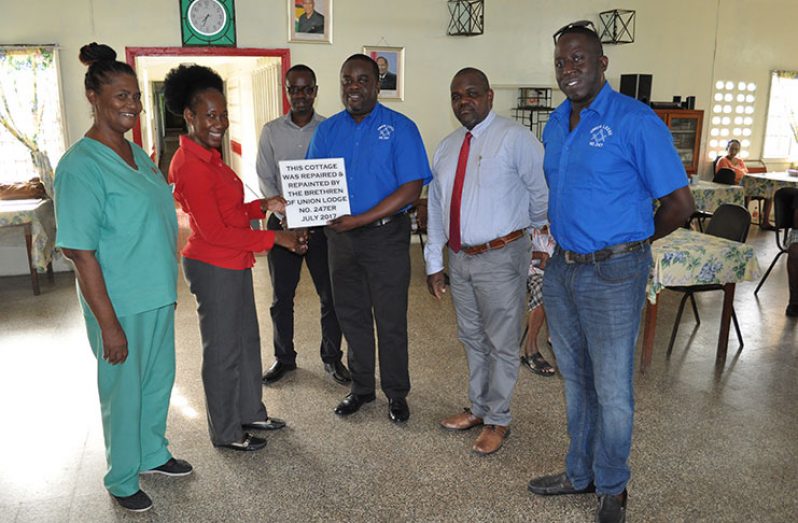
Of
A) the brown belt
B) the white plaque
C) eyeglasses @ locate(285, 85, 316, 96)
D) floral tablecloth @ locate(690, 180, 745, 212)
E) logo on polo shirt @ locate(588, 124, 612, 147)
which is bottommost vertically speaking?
floral tablecloth @ locate(690, 180, 745, 212)

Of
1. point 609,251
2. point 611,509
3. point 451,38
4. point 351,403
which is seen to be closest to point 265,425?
point 351,403

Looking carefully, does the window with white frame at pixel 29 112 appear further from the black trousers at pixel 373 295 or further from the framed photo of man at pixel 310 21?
the black trousers at pixel 373 295

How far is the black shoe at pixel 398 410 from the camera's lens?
3.21 m

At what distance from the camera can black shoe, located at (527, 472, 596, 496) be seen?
2.58 m

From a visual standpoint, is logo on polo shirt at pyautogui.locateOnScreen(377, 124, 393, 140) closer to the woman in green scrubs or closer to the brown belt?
the brown belt

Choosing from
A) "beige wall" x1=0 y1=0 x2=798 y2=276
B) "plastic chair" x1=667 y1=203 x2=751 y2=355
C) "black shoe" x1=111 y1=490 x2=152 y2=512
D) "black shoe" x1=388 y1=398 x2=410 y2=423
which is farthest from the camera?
"beige wall" x1=0 y1=0 x2=798 y2=276

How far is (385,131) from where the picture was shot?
2.96 m

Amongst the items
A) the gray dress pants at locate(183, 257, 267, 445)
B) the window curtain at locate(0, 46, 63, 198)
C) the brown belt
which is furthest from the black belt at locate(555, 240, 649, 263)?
the window curtain at locate(0, 46, 63, 198)

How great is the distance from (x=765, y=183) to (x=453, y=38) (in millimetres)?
4524

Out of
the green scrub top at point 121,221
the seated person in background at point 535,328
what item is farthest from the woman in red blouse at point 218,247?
the seated person in background at point 535,328

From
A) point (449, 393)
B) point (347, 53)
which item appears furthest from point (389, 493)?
point (347, 53)

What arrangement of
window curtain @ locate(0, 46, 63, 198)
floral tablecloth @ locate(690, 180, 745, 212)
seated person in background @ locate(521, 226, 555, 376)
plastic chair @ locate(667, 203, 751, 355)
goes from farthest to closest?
floral tablecloth @ locate(690, 180, 745, 212)
window curtain @ locate(0, 46, 63, 198)
plastic chair @ locate(667, 203, 751, 355)
seated person in background @ locate(521, 226, 555, 376)

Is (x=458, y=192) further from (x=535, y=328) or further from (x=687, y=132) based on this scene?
(x=687, y=132)

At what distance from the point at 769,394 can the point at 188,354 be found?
3.48 m
